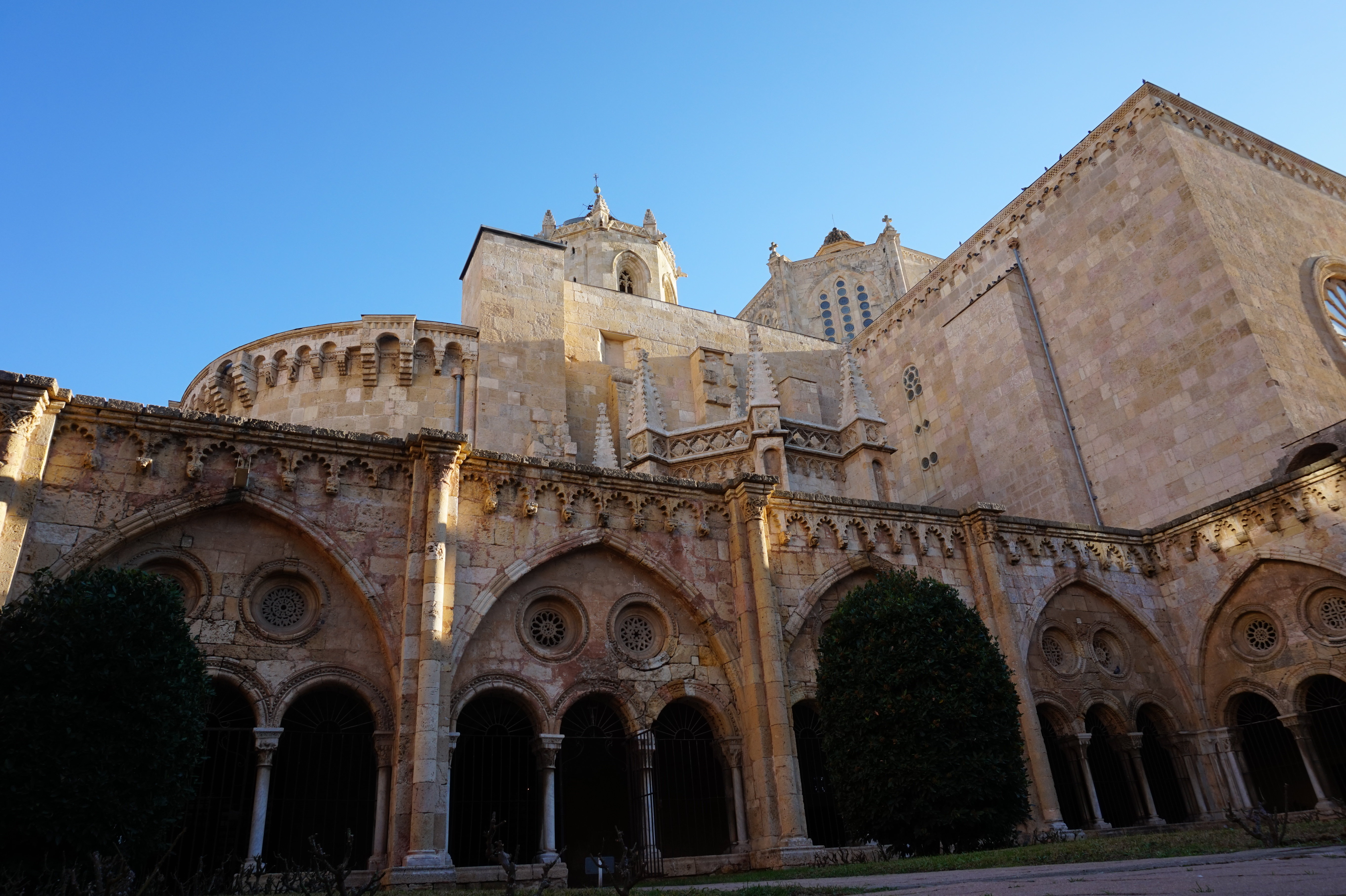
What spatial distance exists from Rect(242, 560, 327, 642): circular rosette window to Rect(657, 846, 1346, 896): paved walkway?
20.5 feet

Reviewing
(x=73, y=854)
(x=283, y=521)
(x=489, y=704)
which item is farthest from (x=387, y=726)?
(x=73, y=854)

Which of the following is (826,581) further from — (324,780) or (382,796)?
(324,780)

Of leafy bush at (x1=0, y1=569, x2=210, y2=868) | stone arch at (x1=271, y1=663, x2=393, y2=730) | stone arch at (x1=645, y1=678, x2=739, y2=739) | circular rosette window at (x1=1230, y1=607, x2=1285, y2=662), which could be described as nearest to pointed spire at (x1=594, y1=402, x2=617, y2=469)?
stone arch at (x1=645, y1=678, x2=739, y2=739)

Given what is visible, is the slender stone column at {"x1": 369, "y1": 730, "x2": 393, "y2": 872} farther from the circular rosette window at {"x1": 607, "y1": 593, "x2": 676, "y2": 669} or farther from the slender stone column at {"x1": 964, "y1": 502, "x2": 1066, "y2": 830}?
the slender stone column at {"x1": 964, "y1": 502, "x2": 1066, "y2": 830}

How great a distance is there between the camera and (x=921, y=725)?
Result: 11875 mm

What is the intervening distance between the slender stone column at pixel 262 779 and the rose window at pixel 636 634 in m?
4.91

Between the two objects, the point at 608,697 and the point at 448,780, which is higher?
the point at 608,697

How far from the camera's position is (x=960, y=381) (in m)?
26.5

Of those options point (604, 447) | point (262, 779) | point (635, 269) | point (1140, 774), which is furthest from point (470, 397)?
point (1140, 774)

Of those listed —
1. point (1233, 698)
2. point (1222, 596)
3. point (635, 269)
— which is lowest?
point (1233, 698)

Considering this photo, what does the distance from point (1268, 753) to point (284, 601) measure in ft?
58.0

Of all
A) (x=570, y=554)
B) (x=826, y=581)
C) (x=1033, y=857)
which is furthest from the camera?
(x=826, y=581)

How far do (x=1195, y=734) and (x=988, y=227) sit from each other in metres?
15.5

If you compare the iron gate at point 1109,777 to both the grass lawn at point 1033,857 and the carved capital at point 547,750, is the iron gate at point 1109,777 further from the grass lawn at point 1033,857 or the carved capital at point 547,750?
the carved capital at point 547,750
